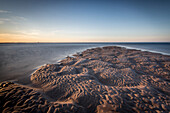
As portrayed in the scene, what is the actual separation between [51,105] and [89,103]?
1465 millimetres

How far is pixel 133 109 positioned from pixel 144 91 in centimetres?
144

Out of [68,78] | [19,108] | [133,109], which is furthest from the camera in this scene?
[68,78]

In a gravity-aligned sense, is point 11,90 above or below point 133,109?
above

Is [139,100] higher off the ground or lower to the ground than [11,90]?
lower

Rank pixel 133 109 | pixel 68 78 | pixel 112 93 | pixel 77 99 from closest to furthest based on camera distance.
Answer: pixel 133 109, pixel 77 99, pixel 112 93, pixel 68 78

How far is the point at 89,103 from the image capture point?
2939 mm

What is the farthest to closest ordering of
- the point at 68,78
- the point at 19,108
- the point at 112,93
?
1. the point at 68,78
2. the point at 112,93
3. the point at 19,108

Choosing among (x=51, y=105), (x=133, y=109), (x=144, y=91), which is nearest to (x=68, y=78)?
(x=51, y=105)

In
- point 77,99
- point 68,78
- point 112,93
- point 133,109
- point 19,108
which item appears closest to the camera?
point 19,108

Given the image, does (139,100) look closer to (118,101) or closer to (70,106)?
(118,101)

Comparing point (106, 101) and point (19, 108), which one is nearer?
point (19, 108)

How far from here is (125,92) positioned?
340 cm

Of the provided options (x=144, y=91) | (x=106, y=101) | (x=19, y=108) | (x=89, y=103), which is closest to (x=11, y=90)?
(x=19, y=108)

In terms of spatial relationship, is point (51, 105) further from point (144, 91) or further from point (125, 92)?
point (144, 91)
